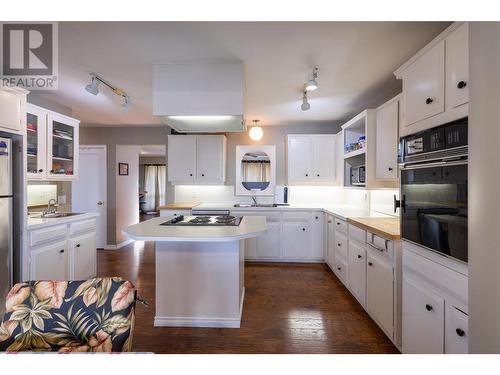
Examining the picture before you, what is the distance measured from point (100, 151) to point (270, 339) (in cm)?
442

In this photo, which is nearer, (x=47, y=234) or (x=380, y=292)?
(x=380, y=292)

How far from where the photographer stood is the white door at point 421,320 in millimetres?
1260

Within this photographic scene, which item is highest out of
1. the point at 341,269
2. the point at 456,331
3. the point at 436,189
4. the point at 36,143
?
the point at 36,143

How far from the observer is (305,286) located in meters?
2.90

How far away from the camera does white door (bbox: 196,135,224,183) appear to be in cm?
400

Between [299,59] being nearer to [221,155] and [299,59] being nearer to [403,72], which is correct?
[403,72]

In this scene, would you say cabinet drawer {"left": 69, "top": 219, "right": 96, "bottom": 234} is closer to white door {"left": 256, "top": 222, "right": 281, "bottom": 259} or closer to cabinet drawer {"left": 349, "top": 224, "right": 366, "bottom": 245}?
white door {"left": 256, "top": 222, "right": 281, "bottom": 259}

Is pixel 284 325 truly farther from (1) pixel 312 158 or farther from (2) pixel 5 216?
(1) pixel 312 158

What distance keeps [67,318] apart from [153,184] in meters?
9.82

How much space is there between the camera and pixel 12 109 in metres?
1.99

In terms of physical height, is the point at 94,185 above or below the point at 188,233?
above

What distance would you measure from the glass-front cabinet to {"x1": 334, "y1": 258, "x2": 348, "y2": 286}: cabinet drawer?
3.62m

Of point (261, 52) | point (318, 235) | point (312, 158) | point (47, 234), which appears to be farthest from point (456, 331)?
point (47, 234)
